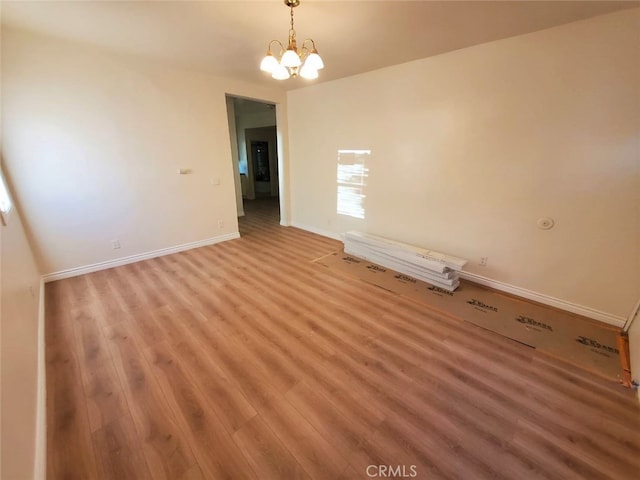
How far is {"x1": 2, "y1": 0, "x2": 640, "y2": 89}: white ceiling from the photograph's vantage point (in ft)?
6.61

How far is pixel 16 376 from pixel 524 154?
408cm

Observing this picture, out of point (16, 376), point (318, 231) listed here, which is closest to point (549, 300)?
point (318, 231)

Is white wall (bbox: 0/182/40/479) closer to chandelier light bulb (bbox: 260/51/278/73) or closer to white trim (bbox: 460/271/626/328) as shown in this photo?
chandelier light bulb (bbox: 260/51/278/73)

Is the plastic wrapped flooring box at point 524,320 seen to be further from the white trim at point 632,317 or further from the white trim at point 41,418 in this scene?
the white trim at point 41,418

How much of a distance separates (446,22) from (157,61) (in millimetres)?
3455

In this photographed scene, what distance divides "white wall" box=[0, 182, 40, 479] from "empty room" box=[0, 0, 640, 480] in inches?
0.8

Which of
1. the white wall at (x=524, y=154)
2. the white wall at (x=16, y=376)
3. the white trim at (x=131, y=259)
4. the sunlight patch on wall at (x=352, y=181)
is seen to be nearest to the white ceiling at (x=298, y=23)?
the white wall at (x=524, y=154)

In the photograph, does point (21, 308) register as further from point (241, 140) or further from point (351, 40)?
point (241, 140)

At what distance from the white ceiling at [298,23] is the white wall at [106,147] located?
13.5 inches

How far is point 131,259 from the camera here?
143 inches

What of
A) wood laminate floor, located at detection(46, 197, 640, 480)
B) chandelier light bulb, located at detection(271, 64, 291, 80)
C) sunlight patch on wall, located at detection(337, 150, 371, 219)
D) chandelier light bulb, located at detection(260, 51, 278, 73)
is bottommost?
wood laminate floor, located at detection(46, 197, 640, 480)

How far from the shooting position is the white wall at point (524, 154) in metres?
2.16

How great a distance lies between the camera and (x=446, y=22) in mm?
2244

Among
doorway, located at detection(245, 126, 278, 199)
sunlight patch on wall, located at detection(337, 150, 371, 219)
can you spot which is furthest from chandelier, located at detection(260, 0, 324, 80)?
doorway, located at detection(245, 126, 278, 199)
